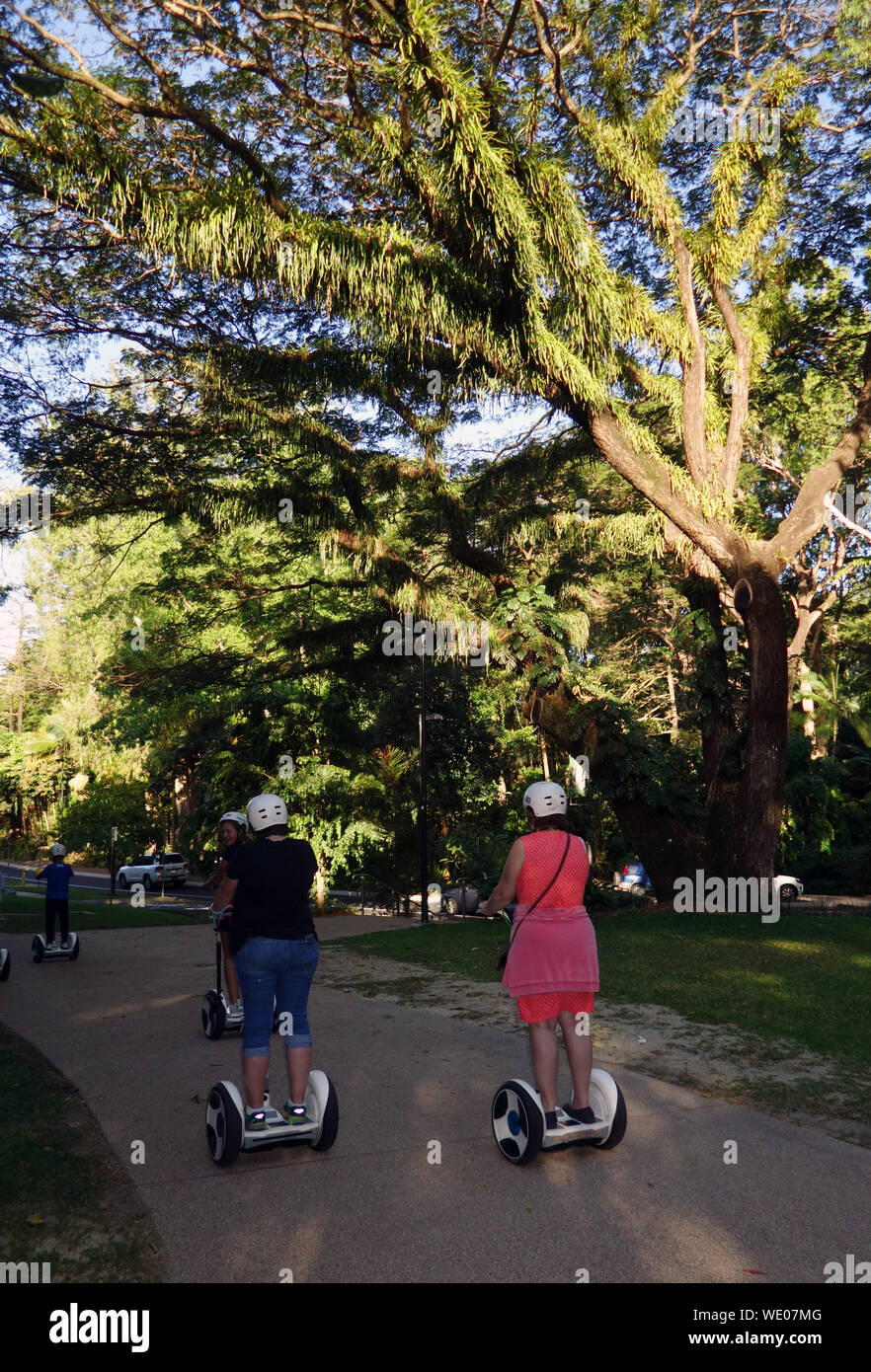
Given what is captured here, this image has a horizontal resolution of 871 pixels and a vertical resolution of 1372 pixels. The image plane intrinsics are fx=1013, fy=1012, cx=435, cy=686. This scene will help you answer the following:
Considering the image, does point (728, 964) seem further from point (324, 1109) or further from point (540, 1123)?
point (324, 1109)

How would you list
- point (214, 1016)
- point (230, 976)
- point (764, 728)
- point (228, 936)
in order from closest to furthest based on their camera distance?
point (228, 936) < point (230, 976) < point (214, 1016) < point (764, 728)

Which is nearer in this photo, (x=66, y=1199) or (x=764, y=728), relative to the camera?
(x=66, y=1199)

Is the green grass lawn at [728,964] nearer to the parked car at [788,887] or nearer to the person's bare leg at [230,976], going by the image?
the person's bare leg at [230,976]

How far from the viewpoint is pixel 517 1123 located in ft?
16.6

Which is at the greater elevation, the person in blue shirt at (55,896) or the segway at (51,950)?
the person in blue shirt at (55,896)

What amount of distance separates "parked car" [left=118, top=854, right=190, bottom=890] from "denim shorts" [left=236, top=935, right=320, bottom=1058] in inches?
1606

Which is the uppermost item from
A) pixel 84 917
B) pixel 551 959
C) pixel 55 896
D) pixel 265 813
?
pixel 265 813

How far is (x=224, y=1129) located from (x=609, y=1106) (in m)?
1.93

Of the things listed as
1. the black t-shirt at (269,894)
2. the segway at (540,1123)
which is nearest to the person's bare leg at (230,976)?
the black t-shirt at (269,894)

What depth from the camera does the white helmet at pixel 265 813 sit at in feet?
17.2

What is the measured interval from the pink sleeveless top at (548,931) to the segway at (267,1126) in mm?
1159

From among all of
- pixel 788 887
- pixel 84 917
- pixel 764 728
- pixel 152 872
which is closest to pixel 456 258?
pixel 764 728

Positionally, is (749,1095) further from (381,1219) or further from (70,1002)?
(70,1002)

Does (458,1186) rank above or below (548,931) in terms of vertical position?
below
